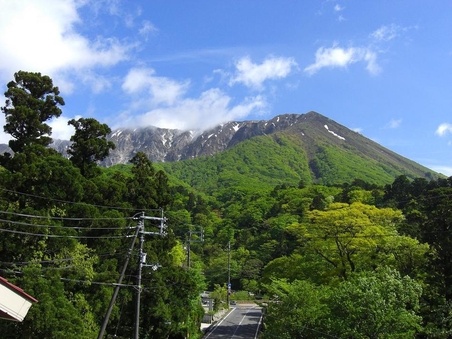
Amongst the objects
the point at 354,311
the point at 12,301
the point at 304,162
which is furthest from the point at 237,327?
the point at 304,162

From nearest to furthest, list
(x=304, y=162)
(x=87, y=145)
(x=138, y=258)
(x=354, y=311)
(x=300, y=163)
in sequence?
(x=354, y=311) < (x=138, y=258) < (x=87, y=145) < (x=300, y=163) < (x=304, y=162)

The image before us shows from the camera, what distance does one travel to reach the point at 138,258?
17.5 metres

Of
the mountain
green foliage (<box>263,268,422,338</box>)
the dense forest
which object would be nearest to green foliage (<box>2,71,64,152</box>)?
the dense forest

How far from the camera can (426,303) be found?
19.5m

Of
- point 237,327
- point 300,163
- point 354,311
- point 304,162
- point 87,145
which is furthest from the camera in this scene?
point 304,162

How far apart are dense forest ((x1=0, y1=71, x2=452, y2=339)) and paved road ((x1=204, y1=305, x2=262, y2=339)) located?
273 centimetres

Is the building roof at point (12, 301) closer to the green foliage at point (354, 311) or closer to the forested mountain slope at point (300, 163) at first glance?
the green foliage at point (354, 311)

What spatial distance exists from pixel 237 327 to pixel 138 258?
20.8m

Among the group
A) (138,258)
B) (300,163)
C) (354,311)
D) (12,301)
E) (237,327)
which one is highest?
(300,163)

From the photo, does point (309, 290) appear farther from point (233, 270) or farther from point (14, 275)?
point (233, 270)

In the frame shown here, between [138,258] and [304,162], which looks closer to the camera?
[138,258]

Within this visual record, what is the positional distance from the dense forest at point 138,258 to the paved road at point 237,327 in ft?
8.97

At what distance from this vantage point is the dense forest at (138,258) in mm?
16359

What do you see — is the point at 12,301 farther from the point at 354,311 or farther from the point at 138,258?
the point at 354,311
